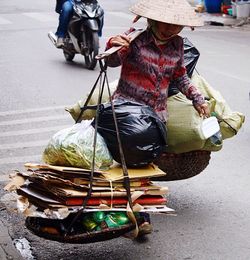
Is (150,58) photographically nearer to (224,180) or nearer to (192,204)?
(192,204)

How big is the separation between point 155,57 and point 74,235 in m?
1.30

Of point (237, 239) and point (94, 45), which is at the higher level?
point (237, 239)

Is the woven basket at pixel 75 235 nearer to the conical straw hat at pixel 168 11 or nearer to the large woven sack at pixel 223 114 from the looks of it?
the conical straw hat at pixel 168 11

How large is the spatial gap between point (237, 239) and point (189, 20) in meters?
1.50

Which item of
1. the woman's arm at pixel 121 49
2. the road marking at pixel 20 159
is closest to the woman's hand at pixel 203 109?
the woman's arm at pixel 121 49

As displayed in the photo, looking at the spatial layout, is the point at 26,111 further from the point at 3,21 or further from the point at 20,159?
the point at 3,21

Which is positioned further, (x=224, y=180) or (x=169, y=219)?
(x=224, y=180)

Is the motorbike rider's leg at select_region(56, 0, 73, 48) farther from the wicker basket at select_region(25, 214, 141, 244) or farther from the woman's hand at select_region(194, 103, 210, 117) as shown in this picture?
the wicker basket at select_region(25, 214, 141, 244)

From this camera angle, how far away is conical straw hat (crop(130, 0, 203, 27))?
4.16 meters

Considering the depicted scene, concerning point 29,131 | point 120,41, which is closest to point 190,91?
point 120,41

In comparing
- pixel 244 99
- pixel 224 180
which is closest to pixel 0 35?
pixel 244 99

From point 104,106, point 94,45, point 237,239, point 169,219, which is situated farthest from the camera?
point 94,45

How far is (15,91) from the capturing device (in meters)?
9.67

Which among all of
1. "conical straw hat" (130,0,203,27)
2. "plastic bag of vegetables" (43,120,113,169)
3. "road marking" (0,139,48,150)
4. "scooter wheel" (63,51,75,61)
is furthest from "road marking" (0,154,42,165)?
"scooter wheel" (63,51,75,61)
